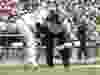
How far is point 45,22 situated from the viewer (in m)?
0.92

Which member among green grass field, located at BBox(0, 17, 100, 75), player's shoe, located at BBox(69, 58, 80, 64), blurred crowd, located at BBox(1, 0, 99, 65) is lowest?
green grass field, located at BBox(0, 17, 100, 75)

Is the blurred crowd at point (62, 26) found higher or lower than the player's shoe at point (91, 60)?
higher

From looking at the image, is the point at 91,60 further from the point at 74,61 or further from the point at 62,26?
the point at 62,26

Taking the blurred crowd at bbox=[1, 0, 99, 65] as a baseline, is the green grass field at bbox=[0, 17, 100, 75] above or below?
below

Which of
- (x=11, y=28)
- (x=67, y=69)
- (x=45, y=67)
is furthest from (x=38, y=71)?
(x=11, y=28)

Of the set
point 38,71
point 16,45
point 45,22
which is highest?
point 45,22

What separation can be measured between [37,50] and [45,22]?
0.14 meters

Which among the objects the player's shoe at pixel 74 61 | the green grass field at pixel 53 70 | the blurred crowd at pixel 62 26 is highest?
the blurred crowd at pixel 62 26

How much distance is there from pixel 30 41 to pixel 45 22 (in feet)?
0.38

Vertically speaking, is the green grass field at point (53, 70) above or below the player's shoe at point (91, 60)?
below

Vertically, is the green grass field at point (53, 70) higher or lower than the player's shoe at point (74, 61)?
lower

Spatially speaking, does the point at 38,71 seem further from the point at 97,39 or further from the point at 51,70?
the point at 97,39

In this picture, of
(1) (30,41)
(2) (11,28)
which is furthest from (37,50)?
(2) (11,28)

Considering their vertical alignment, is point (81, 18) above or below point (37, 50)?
above
